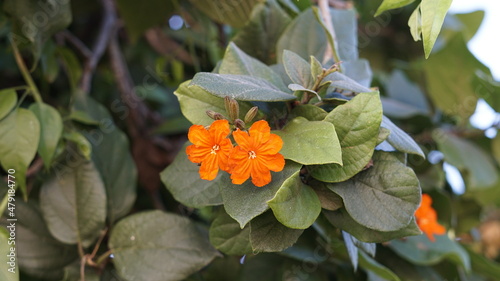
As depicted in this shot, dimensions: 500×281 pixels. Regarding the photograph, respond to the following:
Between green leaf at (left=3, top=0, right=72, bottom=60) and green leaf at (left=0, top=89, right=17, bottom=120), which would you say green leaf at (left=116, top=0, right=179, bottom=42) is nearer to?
green leaf at (left=3, top=0, right=72, bottom=60)

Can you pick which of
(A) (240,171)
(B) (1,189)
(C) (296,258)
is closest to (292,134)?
(A) (240,171)

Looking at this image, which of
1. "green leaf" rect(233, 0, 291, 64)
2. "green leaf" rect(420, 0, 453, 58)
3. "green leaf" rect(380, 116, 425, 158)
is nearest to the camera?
"green leaf" rect(420, 0, 453, 58)

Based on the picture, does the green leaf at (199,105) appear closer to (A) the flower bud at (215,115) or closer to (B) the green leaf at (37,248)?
(A) the flower bud at (215,115)

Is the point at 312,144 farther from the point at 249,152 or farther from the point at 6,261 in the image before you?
the point at 6,261

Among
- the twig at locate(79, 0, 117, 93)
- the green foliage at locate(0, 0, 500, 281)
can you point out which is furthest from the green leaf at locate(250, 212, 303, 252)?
the twig at locate(79, 0, 117, 93)

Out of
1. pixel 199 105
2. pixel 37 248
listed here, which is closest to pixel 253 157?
pixel 199 105
